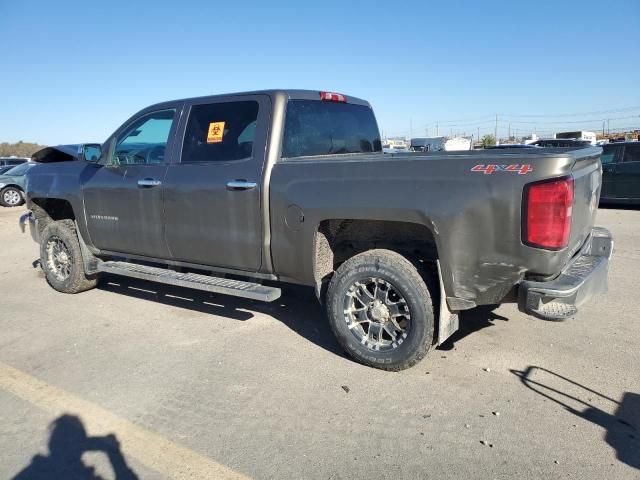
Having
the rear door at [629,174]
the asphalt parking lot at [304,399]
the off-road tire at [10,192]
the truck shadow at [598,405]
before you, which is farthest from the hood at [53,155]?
the off-road tire at [10,192]

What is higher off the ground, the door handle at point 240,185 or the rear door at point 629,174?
the door handle at point 240,185

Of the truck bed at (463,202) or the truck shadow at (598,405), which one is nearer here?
the truck shadow at (598,405)

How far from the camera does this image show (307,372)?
3.82 metres

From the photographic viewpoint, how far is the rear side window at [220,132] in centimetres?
435

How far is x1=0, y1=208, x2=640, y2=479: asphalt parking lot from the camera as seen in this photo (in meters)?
2.76

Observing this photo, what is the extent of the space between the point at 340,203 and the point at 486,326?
1.93m

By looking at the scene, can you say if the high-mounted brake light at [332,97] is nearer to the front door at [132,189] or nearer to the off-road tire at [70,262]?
the front door at [132,189]

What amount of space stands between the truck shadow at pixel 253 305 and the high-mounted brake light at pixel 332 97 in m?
2.09

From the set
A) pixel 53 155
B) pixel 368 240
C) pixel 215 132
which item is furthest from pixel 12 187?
pixel 368 240

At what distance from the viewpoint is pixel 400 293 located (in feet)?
11.9

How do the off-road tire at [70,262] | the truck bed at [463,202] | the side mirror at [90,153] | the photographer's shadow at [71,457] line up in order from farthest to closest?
the off-road tire at [70,262] → the side mirror at [90,153] → the truck bed at [463,202] → the photographer's shadow at [71,457]

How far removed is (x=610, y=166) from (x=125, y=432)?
12.5 m

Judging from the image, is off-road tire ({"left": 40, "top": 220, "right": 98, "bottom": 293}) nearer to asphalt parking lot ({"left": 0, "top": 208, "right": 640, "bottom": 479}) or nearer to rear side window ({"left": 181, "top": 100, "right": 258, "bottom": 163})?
asphalt parking lot ({"left": 0, "top": 208, "right": 640, "bottom": 479})

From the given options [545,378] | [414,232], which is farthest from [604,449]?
[414,232]
